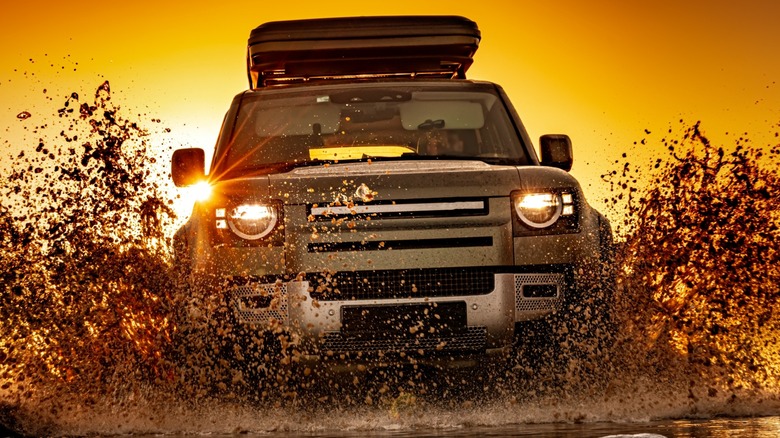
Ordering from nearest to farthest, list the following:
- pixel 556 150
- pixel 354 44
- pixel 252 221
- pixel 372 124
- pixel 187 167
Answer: pixel 252 221 < pixel 187 167 < pixel 556 150 < pixel 372 124 < pixel 354 44

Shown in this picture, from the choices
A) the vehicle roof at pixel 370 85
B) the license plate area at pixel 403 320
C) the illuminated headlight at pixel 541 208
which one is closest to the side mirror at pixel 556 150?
the vehicle roof at pixel 370 85

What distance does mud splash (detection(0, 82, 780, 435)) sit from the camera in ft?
23.3

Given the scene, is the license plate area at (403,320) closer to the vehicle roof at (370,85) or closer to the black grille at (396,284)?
the black grille at (396,284)

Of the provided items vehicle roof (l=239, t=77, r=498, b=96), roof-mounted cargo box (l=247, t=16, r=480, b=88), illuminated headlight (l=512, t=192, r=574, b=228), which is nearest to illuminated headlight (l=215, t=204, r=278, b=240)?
illuminated headlight (l=512, t=192, r=574, b=228)

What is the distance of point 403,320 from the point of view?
689 centimetres

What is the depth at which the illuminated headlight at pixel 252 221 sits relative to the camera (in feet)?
23.0

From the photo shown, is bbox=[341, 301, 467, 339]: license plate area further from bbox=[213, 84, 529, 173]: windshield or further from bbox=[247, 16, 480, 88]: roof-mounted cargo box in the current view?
bbox=[247, 16, 480, 88]: roof-mounted cargo box

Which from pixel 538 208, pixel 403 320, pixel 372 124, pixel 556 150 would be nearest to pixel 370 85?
pixel 372 124

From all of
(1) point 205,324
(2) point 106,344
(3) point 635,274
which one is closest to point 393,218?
(1) point 205,324

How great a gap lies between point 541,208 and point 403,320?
891 mm

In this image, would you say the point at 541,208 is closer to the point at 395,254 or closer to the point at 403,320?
the point at 395,254

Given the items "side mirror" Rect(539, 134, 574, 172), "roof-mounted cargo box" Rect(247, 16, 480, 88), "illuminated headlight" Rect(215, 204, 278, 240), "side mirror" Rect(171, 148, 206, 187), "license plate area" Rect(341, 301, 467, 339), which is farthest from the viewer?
"roof-mounted cargo box" Rect(247, 16, 480, 88)

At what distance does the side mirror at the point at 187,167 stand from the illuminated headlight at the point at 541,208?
79.4 inches

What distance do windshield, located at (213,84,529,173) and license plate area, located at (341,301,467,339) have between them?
1670 mm
